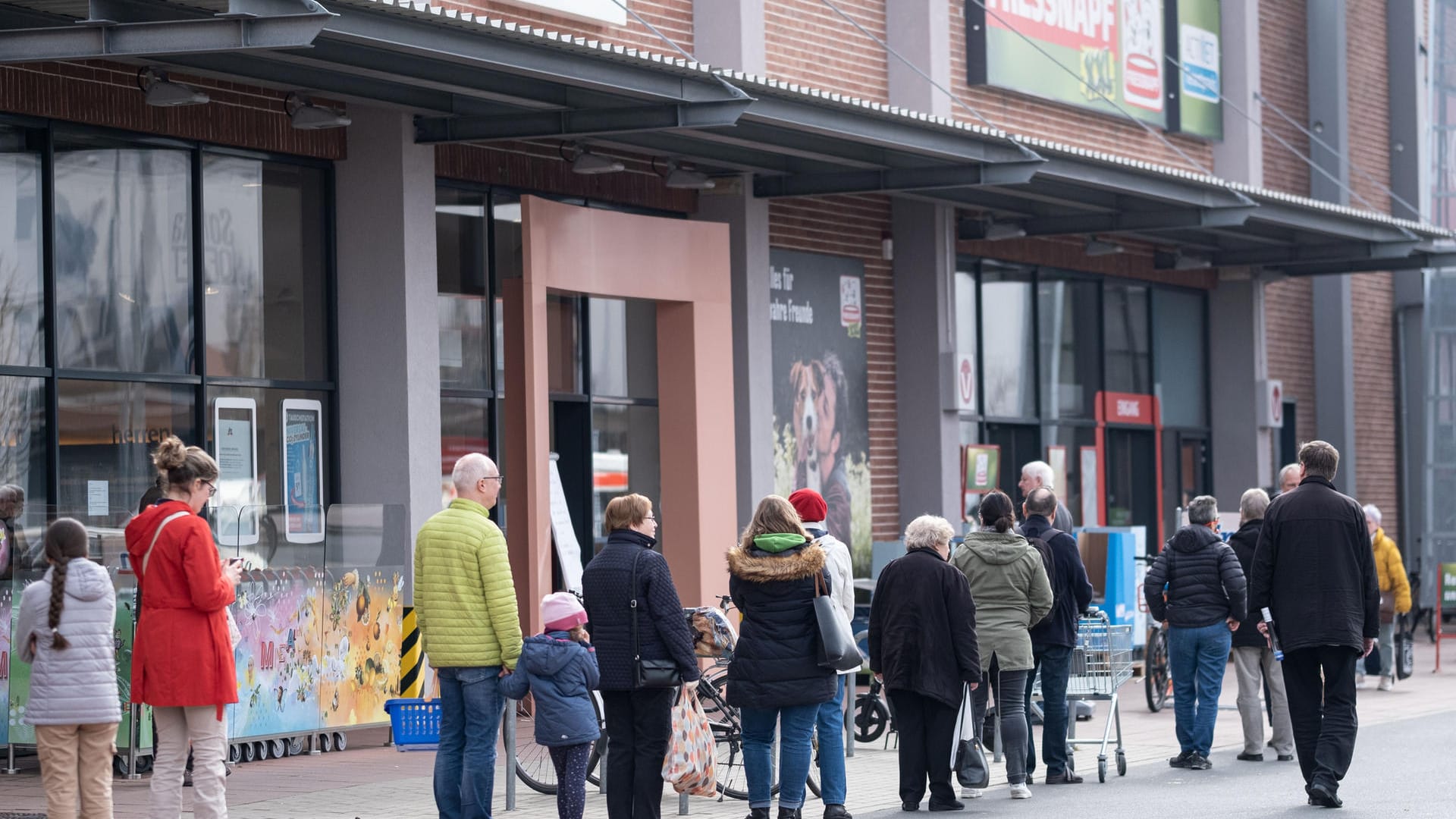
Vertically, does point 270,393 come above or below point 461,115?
below

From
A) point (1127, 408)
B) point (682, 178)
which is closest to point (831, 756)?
point (682, 178)

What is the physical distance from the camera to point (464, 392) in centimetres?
1636

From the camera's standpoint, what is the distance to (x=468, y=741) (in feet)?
31.7

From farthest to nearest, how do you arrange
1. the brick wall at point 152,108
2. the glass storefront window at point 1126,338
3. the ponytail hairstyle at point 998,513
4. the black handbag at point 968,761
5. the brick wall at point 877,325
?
the glass storefront window at point 1126,338 < the brick wall at point 877,325 < the brick wall at point 152,108 < the ponytail hairstyle at point 998,513 < the black handbag at point 968,761

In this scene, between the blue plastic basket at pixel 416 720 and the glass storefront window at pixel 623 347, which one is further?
the glass storefront window at pixel 623 347

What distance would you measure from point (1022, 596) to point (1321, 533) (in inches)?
68.6

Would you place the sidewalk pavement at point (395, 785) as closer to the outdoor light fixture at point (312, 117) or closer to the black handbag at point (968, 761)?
the black handbag at point (968, 761)

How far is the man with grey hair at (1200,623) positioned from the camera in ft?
43.5

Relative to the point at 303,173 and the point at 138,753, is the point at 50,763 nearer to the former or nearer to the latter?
the point at 138,753

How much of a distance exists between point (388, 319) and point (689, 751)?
5526 mm

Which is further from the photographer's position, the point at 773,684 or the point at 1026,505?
the point at 1026,505

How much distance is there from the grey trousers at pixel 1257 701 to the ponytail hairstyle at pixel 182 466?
289 inches

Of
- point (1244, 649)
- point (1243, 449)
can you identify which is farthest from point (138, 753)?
point (1243, 449)

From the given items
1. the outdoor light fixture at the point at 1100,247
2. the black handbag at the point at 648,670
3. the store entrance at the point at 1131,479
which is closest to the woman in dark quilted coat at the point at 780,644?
the black handbag at the point at 648,670
